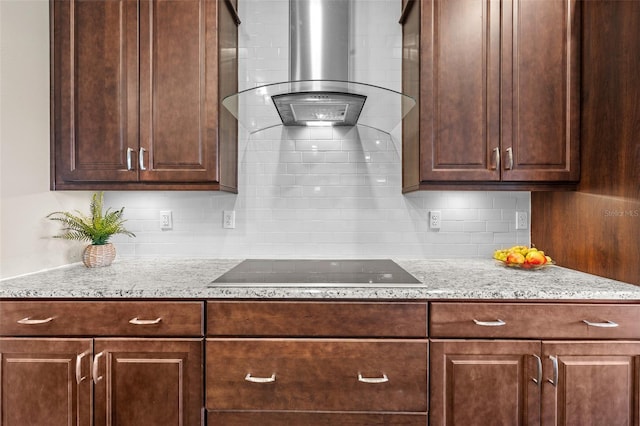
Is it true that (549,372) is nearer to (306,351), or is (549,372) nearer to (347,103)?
(306,351)

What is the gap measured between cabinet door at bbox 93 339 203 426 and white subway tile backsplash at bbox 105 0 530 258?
2.70 ft

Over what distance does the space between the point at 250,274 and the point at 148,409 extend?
645mm

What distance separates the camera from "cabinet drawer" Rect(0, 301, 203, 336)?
137 centimetres

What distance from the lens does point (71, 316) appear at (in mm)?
1383

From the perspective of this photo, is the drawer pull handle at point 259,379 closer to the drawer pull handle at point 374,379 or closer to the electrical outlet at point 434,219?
the drawer pull handle at point 374,379

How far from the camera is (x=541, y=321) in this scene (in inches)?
53.7

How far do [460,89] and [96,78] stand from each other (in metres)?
1.78

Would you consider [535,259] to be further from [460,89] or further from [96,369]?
[96,369]

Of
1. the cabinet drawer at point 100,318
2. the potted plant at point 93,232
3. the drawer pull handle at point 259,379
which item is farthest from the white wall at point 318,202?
the drawer pull handle at point 259,379

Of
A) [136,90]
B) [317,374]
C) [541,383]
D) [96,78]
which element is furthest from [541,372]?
[96,78]

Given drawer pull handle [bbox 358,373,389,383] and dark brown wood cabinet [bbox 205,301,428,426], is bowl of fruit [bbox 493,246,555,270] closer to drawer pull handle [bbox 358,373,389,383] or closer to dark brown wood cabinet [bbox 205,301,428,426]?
dark brown wood cabinet [bbox 205,301,428,426]

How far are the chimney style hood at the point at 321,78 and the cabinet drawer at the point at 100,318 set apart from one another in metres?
1.01

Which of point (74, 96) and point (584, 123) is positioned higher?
point (74, 96)

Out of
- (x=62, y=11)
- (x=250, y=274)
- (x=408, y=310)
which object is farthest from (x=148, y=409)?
(x=62, y=11)
